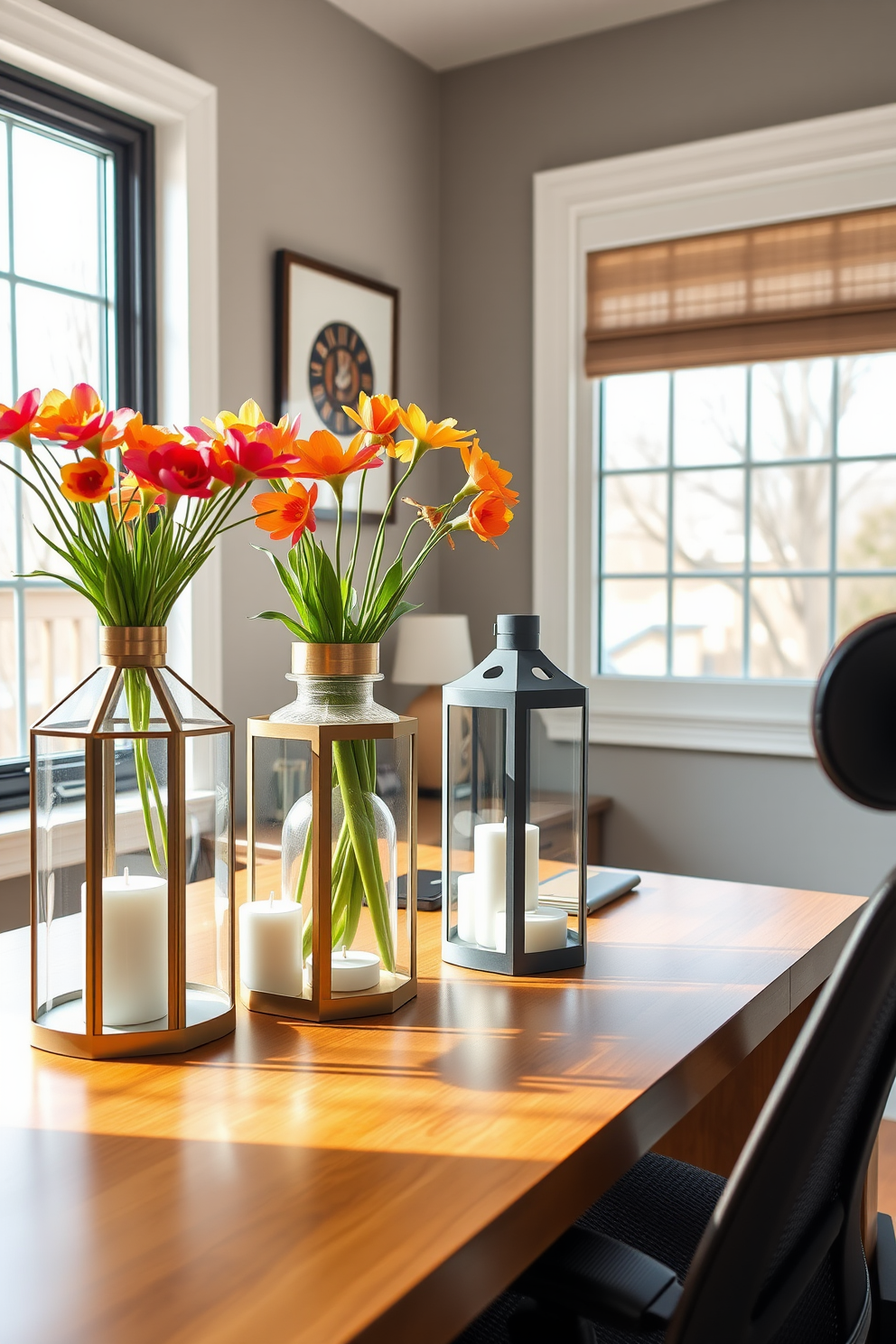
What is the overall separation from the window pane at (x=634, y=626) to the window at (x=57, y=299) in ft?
4.60

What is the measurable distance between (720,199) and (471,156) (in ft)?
2.74

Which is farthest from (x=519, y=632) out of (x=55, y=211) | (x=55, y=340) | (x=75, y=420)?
(x=55, y=211)

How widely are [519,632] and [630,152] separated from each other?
7.86 ft

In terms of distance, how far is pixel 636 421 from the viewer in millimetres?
3203

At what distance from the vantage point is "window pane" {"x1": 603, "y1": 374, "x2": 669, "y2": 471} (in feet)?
10.4

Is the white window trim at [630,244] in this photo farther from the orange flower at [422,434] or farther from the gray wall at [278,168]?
the orange flower at [422,434]

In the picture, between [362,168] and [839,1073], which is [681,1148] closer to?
[839,1073]

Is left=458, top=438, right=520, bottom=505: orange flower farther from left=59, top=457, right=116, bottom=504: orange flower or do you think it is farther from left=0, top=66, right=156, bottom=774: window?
left=0, top=66, right=156, bottom=774: window

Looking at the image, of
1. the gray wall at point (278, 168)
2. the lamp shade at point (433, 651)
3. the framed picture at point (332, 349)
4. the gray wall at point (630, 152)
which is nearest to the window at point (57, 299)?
the gray wall at point (278, 168)

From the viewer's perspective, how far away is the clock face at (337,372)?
298cm

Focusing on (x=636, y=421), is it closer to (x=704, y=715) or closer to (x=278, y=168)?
(x=704, y=715)

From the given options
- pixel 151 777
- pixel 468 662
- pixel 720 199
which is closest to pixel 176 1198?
pixel 151 777

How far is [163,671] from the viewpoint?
3.19 ft

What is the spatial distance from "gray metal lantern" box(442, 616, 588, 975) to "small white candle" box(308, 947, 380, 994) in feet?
0.53
